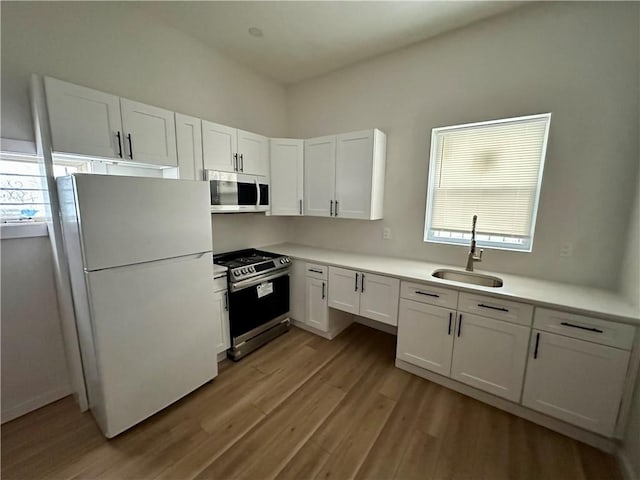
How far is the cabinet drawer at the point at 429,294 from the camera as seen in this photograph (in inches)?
81.9

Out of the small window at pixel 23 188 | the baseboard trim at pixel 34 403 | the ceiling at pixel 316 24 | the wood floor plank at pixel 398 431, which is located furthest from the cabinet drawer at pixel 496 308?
the baseboard trim at pixel 34 403

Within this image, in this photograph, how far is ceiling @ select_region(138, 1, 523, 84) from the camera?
7.01ft

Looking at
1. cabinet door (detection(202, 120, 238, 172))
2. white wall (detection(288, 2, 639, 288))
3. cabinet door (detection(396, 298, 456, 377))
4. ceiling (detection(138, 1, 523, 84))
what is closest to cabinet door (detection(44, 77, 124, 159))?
cabinet door (detection(202, 120, 238, 172))

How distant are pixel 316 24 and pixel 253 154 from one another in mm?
1373

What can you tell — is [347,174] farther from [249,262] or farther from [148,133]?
[148,133]

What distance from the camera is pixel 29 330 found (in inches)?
74.8

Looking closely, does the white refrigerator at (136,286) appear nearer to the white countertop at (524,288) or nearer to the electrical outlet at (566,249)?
the white countertop at (524,288)

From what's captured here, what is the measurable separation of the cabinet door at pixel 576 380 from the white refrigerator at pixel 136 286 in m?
2.51

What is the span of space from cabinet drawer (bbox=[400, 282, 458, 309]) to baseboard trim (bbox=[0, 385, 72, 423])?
2932mm

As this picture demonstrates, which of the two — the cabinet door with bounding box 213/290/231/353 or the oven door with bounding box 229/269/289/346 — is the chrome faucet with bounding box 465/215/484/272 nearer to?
the oven door with bounding box 229/269/289/346

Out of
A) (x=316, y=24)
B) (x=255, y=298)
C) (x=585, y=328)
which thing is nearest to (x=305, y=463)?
(x=255, y=298)

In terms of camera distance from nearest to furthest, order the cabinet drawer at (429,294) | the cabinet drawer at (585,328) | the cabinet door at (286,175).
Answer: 1. the cabinet drawer at (585,328)
2. the cabinet drawer at (429,294)
3. the cabinet door at (286,175)

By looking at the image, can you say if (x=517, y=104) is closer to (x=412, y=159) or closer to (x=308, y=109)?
(x=412, y=159)

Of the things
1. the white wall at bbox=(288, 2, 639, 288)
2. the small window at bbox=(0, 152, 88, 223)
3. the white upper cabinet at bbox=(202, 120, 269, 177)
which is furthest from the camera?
the white upper cabinet at bbox=(202, 120, 269, 177)
